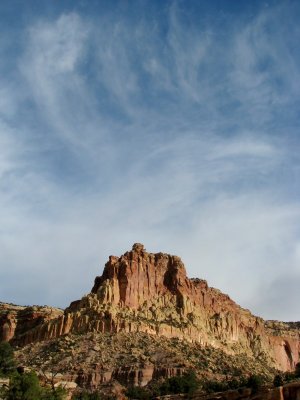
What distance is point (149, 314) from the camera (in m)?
149

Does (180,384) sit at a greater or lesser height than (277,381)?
greater

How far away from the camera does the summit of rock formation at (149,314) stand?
5433 inches

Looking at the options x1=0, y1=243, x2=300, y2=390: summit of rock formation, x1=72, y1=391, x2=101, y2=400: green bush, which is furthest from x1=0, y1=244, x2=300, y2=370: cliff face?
x1=72, y1=391, x2=101, y2=400: green bush

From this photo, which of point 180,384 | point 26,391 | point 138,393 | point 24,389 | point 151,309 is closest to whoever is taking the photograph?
point 26,391

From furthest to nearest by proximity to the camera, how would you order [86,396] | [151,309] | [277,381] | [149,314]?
[151,309]
[149,314]
[86,396]
[277,381]

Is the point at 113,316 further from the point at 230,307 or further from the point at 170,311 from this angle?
the point at 230,307

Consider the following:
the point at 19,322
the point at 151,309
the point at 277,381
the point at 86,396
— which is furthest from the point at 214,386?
the point at 19,322

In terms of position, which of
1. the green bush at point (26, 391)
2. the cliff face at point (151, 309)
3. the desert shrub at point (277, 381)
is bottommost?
the green bush at point (26, 391)

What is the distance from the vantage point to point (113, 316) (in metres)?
137

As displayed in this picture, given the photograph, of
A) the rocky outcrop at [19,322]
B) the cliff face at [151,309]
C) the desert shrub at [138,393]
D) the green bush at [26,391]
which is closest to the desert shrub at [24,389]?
the green bush at [26,391]

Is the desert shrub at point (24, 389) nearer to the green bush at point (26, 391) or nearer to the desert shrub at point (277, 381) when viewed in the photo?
the green bush at point (26, 391)

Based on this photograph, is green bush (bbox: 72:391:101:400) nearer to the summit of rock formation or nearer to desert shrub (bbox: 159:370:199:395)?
desert shrub (bbox: 159:370:199:395)

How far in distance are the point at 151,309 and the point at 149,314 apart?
2.99 m

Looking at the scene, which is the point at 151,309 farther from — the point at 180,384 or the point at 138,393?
the point at 180,384
